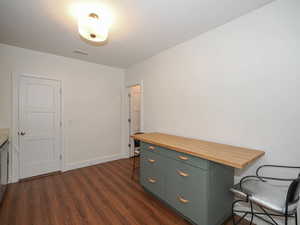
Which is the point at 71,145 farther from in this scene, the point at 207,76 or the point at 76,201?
the point at 207,76

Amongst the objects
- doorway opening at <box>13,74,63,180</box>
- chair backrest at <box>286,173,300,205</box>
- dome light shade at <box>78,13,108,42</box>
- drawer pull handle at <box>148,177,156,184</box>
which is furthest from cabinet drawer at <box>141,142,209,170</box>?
doorway opening at <box>13,74,63,180</box>

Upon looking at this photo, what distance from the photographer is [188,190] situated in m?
1.64

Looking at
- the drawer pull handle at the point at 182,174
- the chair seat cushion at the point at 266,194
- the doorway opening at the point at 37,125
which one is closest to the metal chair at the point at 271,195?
the chair seat cushion at the point at 266,194

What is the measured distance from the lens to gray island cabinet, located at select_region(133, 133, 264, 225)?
1489mm

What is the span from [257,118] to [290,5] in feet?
4.13

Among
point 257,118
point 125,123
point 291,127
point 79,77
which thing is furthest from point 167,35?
point 125,123

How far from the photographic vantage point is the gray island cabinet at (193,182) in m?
1.49

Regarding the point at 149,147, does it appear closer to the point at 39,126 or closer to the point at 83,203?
the point at 83,203

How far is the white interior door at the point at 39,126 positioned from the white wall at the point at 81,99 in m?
0.17

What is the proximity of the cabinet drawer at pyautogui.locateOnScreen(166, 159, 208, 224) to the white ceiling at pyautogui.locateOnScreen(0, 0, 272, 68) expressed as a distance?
1.96 metres

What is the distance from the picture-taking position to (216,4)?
1.58 meters

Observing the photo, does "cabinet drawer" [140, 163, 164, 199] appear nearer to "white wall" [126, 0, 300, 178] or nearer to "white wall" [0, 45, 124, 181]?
"white wall" [126, 0, 300, 178]

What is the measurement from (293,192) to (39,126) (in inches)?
162

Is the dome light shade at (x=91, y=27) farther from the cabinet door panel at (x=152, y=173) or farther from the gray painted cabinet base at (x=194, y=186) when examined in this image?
the cabinet door panel at (x=152, y=173)
